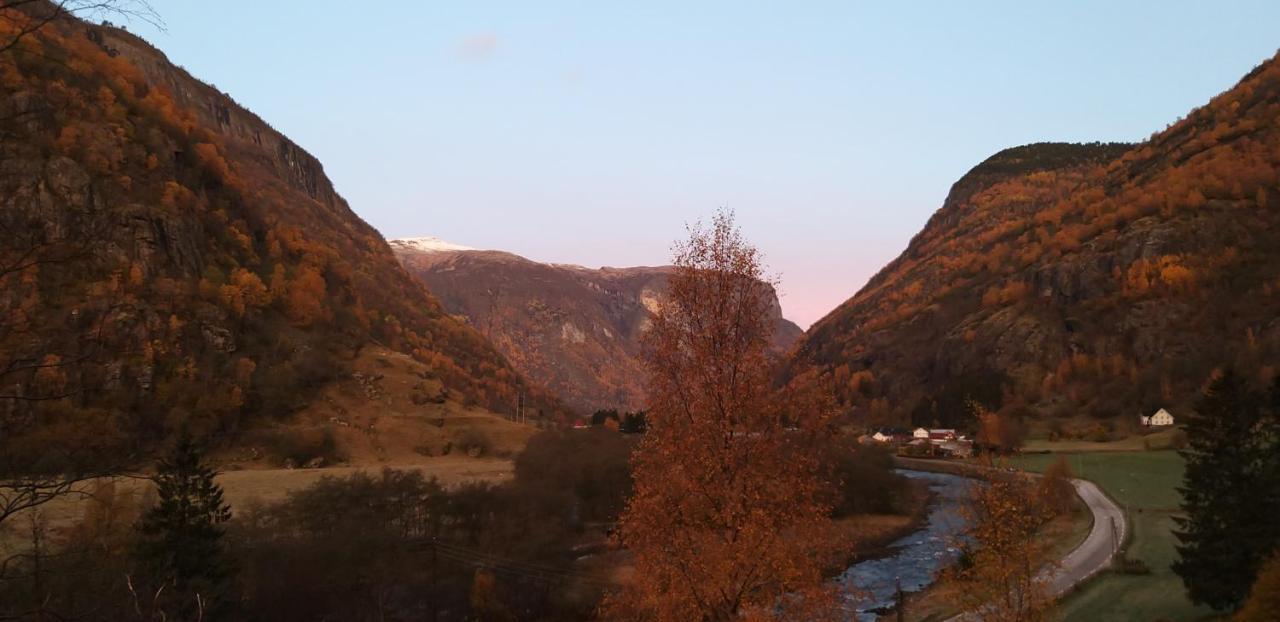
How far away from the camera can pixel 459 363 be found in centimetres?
16000

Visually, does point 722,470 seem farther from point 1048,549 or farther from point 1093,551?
point 1093,551

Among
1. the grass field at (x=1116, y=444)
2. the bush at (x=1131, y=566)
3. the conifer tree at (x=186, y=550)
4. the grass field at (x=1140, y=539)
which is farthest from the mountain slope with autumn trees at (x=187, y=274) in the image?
the grass field at (x=1116, y=444)

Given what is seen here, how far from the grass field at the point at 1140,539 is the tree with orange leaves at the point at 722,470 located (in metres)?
→ 23.5

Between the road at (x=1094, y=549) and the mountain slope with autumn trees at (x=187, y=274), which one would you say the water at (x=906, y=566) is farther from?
the mountain slope with autumn trees at (x=187, y=274)

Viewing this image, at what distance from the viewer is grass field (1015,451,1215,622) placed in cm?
3619

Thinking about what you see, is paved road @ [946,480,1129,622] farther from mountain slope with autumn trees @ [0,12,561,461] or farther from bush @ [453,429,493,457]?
bush @ [453,429,493,457]

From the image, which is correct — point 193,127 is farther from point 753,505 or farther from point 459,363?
point 753,505

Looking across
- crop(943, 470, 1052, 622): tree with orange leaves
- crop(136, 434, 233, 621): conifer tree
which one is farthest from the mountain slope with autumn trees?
crop(943, 470, 1052, 622): tree with orange leaves

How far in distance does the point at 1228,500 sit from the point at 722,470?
26.2m

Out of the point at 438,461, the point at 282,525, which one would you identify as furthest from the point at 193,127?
the point at 282,525

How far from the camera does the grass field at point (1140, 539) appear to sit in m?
36.2

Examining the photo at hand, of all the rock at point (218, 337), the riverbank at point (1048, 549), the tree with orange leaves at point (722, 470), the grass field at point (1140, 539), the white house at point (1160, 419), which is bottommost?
the riverbank at point (1048, 549)

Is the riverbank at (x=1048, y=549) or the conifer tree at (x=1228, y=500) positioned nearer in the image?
the conifer tree at (x=1228, y=500)

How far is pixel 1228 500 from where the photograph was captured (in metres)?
30.1
